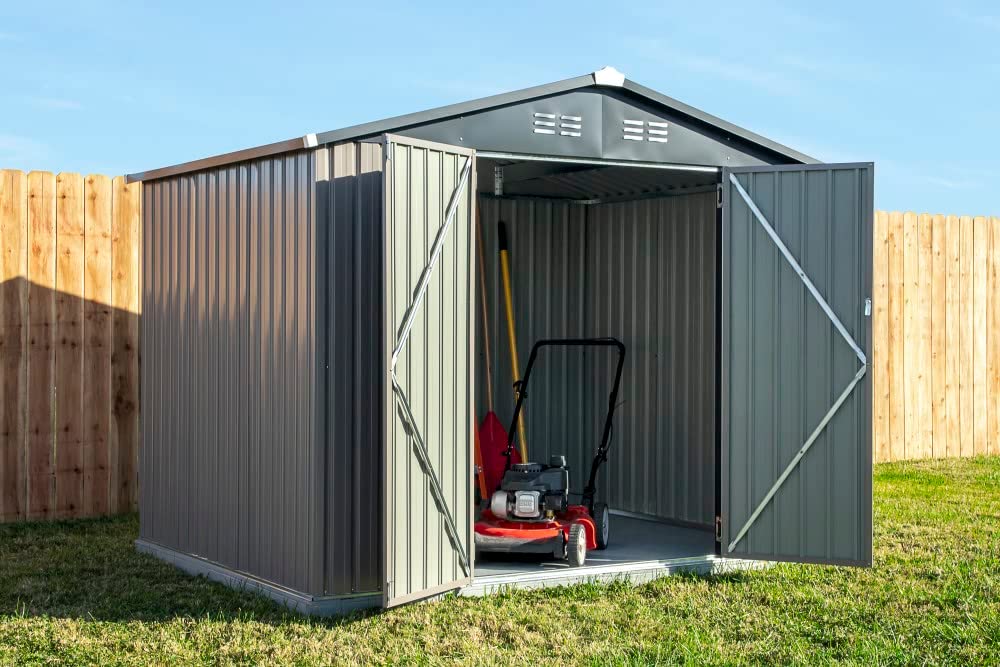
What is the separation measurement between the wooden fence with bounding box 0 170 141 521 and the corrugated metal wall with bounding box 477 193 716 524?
257 centimetres

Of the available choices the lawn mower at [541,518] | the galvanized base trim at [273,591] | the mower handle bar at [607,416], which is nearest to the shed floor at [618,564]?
the lawn mower at [541,518]

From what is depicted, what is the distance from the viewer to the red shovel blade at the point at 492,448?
822cm

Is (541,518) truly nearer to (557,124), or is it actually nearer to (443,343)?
(443,343)

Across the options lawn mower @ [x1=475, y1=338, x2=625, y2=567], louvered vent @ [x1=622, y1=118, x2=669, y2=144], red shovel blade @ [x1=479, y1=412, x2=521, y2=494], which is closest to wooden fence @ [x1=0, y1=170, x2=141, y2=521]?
red shovel blade @ [x1=479, y1=412, x2=521, y2=494]

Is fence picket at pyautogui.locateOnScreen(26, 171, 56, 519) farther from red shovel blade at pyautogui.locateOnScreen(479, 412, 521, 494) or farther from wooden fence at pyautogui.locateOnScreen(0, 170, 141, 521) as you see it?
red shovel blade at pyautogui.locateOnScreen(479, 412, 521, 494)

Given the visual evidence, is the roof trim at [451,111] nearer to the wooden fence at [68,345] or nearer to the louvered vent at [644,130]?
the louvered vent at [644,130]

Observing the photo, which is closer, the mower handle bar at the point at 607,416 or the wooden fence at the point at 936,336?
the mower handle bar at the point at 607,416

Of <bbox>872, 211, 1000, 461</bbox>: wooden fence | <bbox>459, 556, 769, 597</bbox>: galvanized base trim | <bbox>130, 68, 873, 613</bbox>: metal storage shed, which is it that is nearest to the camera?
<bbox>130, 68, 873, 613</bbox>: metal storage shed

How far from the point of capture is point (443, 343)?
6008 mm

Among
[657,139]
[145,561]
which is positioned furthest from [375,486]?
[657,139]

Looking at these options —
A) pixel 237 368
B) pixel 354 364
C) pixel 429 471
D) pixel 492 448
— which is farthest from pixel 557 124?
pixel 492 448

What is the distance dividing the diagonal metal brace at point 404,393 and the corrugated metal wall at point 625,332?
2.66 m

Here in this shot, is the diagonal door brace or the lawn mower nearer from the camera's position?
the diagonal door brace

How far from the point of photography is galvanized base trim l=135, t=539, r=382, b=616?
5.90m
